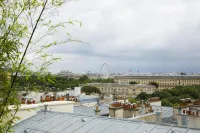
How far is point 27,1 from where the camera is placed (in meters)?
4.46

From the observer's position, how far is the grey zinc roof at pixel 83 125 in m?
9.12

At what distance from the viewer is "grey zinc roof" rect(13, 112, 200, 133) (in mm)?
9117

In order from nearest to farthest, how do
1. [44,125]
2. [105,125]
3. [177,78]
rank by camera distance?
[105,125] → [44,125] → [177,78]

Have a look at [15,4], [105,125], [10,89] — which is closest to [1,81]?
[10,89]

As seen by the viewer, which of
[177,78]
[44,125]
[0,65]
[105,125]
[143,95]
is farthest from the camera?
[177,78]

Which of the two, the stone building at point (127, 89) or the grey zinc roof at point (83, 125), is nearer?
the grey zinc roof at point (83, 125)

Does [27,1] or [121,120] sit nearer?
[27,1]

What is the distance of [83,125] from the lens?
1048cm

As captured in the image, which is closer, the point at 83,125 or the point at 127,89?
the point at 83,125

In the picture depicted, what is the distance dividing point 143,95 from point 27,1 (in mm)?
87711

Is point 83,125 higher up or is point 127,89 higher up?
point 83,125

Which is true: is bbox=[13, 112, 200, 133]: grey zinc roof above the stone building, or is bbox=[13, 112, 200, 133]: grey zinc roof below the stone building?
above

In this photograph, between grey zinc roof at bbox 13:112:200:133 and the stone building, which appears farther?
the stone building

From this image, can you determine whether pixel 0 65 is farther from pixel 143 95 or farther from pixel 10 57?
pixel 143 95
